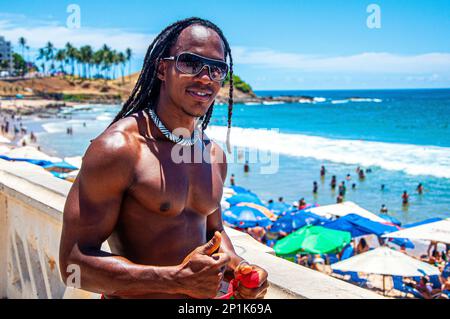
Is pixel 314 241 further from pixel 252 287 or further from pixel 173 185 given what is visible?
pixel 173 185

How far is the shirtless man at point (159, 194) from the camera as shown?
1438 mm

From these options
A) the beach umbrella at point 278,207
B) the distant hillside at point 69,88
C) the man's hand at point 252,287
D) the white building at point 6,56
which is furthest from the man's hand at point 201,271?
the white building at point 6,56

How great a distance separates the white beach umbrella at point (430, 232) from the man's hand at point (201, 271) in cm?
1027

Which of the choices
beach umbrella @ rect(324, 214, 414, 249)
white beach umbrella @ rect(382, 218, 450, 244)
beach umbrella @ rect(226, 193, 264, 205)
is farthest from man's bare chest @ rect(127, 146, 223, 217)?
beach umbrella @ rect(226, 193, 264, 205)

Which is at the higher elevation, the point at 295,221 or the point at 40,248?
the point at 40,248

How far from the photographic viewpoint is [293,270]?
208 cm

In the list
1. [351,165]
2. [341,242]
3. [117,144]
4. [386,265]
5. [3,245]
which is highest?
[117,144]

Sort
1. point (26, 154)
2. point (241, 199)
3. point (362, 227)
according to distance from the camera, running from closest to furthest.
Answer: point (362, 227) → point (241, 199) → point (26, 154)

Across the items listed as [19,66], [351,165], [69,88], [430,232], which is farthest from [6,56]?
[430,232]

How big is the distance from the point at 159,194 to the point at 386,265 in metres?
8.14

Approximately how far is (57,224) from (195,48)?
1.45 meters

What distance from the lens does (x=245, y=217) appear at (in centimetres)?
1290
